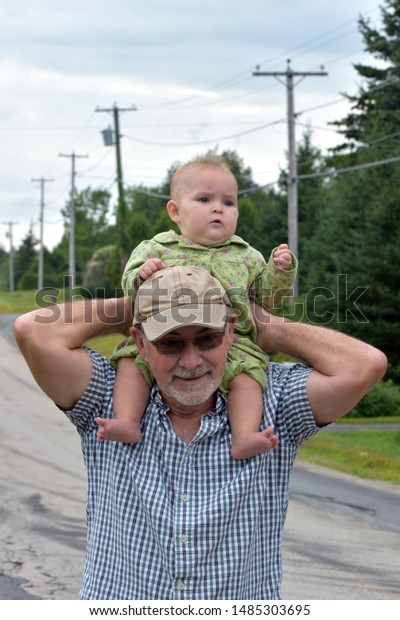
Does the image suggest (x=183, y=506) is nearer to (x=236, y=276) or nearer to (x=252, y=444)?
(x=252, y=444)

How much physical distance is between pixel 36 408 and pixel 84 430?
20.6m

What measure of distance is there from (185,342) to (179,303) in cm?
13

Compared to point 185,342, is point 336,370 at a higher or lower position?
lower

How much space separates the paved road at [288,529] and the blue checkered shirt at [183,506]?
Result: 205 inches

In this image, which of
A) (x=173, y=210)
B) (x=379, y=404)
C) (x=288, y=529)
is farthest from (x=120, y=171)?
(x=173, y=210)

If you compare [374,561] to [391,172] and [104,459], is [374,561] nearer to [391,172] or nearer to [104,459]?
[104,459]

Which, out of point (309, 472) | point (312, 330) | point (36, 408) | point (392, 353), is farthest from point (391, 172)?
point (312, 330)

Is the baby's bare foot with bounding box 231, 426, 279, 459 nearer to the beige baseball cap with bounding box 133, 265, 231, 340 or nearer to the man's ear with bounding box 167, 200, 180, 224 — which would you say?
the beige baseball cap with bounding box 133, 265, 231, 340

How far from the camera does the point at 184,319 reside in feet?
11.4

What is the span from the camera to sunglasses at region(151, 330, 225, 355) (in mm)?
3535

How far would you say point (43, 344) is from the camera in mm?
3648

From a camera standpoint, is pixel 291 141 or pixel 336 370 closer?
pixel 336 370

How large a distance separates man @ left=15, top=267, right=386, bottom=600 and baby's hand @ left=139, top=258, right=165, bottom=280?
108mm

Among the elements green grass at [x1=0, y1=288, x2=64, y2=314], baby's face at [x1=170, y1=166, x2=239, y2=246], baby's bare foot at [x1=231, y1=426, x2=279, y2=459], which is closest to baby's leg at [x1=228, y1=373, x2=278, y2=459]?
baby's bare foot at [x1=231, y1=426, x2=279, y2=459]
